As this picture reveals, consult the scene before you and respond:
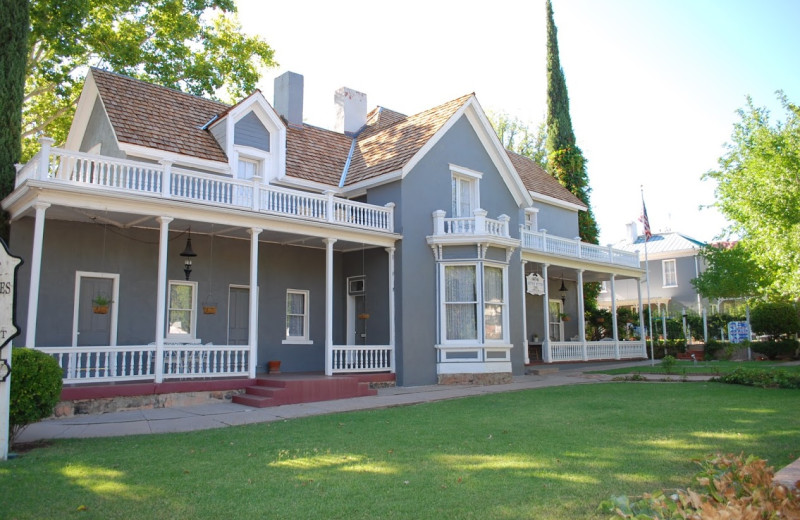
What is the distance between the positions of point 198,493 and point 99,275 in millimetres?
10247

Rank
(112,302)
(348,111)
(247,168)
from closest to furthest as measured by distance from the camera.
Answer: (112,302), (247,168), (348,111)

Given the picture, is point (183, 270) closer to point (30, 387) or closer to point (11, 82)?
point (11, 82)

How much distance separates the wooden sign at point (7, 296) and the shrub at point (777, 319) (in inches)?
1175

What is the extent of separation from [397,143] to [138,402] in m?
11.1

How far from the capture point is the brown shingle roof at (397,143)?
59.9 feet

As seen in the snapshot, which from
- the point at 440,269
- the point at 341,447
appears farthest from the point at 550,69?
the point at 341,447

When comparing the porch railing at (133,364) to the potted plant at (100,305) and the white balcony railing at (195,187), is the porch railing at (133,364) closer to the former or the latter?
the potted plant at (100,305)

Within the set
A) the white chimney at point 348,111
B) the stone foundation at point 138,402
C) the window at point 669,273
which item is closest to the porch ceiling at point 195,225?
the stone foundation at point 138,402

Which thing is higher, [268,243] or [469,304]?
[268,243]

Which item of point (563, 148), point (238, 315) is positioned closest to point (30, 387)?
point (238, 315)

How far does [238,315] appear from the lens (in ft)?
56.2

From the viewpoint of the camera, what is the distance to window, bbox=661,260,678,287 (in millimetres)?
41625

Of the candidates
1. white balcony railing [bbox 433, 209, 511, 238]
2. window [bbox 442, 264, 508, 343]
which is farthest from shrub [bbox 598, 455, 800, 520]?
white balcony railing [bbox 433, 209, 511, 238]

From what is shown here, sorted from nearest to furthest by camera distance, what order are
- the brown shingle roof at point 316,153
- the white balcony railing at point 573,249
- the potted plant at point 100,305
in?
the potted plant at point 100,305, the brown shingle roof at point 316,153, the white balcony railing at point 573,249
